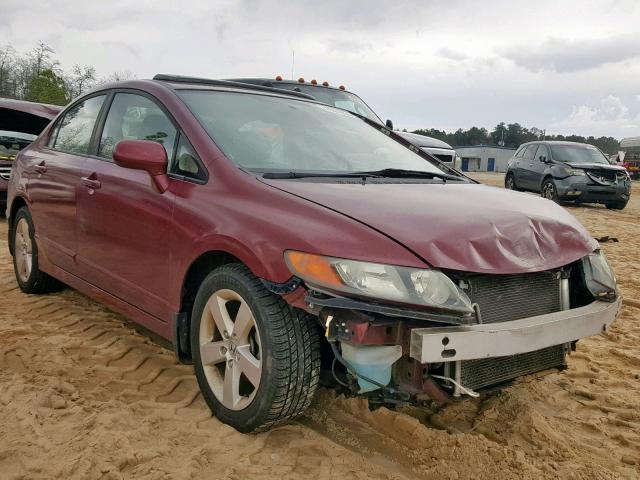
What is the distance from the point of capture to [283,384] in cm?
231

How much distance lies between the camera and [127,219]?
3.14m

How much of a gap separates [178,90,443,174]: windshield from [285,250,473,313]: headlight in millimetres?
839

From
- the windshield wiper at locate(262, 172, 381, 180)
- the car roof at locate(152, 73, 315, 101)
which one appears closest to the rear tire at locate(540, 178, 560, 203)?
the car roof at locate(152, 73, 315, 101)

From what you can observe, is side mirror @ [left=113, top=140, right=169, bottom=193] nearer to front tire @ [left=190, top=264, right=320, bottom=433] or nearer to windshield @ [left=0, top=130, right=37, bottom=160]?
front tire @ [left=190, top=264, right=320, bottom=433]

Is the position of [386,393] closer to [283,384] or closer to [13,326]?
[283,384]

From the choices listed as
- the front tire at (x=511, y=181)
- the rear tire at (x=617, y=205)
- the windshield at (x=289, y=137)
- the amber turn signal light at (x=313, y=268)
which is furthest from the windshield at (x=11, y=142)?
the rear tire at (x=617, y=205)

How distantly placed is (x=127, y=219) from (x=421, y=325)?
180cm

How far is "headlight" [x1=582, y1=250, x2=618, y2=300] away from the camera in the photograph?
2.65 meters

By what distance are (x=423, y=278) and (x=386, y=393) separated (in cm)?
50

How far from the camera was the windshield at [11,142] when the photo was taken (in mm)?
8773

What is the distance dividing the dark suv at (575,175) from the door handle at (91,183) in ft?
37.6

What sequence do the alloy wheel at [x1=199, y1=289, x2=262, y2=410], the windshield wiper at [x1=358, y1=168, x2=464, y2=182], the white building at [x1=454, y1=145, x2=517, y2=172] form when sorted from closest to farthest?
the alloy wheel at [x1=199, y1=289, x2=262, y2=410]
the windshield wiper at [x1=358, y1=168, x2=464, y2=182]
the white building at [x1=454, y1=145, x2=517, y2=172]

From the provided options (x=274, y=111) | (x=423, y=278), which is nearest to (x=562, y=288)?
(x=423, y=278)

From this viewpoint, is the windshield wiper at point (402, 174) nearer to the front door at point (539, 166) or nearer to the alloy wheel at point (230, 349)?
the alloy wheel at point (230, 349)
